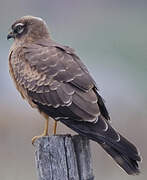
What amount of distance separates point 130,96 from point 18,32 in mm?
4106

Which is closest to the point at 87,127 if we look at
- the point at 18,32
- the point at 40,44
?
the point at 40,44

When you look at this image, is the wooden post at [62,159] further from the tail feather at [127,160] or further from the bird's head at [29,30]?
the bird's head at [29,30]

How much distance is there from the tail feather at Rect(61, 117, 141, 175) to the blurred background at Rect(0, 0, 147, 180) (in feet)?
7.63

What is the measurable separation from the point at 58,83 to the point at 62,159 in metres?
1.06

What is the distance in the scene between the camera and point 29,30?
8.41 m

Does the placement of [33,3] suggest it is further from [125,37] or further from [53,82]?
[53,82]

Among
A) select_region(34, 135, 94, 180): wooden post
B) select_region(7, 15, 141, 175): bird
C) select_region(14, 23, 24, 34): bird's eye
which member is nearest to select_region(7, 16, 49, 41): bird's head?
select_region(14, 23, 24, 34): bird's eye

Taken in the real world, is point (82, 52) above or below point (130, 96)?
above

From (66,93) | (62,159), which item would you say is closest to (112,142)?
(62,159)

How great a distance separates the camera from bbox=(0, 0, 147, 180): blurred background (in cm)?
952

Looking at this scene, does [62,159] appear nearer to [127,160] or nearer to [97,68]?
[127,160]

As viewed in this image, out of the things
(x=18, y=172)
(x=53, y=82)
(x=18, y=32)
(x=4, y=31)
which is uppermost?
(x=4, y=31)

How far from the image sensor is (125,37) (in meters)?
19.5

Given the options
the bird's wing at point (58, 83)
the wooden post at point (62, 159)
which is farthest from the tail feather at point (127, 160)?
the bird's wing at point (58, 83)
